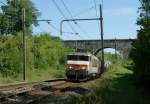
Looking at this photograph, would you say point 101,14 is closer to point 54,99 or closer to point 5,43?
point 5,43

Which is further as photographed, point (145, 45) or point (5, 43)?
point (5, 43)

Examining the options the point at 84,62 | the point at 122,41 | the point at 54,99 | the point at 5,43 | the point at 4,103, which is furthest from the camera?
the point at 122,41

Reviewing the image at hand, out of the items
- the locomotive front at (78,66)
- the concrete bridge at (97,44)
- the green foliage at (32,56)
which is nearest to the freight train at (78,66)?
the locomotive front at (78,66)

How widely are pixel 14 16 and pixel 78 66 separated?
49820 mm

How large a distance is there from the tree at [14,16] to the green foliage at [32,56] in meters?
7.17

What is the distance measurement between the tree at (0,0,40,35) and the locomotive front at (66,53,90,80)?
39323 millimetres

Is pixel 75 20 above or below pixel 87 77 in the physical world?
above

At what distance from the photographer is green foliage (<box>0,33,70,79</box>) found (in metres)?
49.8

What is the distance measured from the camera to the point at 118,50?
126062 mm

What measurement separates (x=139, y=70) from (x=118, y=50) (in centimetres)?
9750

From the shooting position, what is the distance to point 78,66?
41625 mm

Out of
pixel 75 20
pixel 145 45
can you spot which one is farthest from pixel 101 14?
pixel 145 45

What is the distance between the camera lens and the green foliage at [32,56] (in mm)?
49781

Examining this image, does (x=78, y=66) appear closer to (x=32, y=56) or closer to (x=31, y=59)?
(x=31, y=59)
